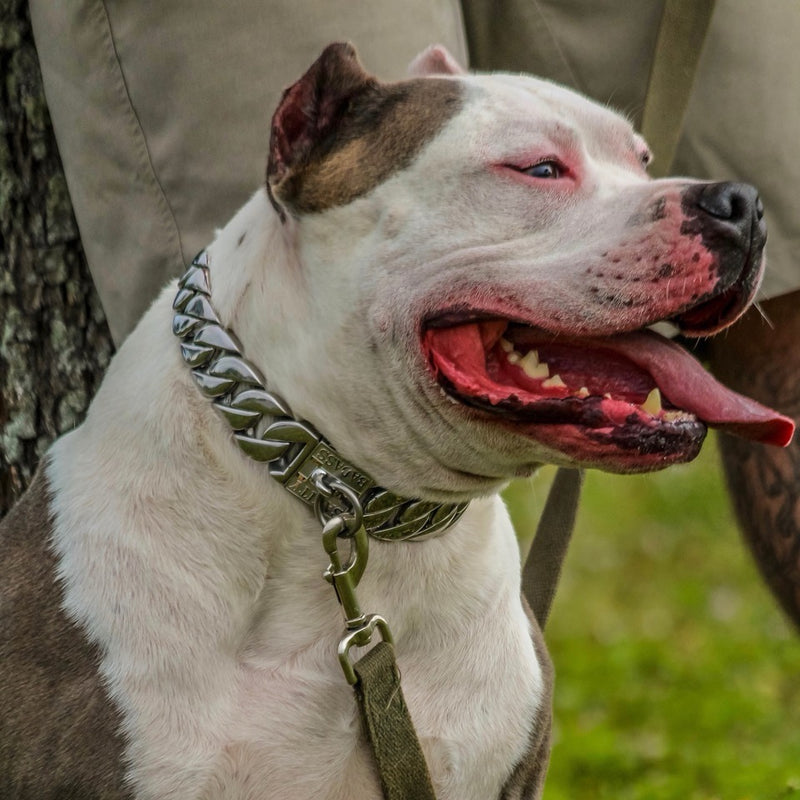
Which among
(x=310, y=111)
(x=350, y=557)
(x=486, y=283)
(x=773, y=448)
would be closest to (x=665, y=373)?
(x=486, y=283)

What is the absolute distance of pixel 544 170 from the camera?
264 centimetres

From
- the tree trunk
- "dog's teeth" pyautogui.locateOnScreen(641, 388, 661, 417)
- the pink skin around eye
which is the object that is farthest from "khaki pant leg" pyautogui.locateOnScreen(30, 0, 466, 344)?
"dog's teeth" pyautogui.locateOnScreen(641, 388, 661, 417)

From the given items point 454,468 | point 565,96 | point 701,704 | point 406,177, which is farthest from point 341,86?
point 701,704

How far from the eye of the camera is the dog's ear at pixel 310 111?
2.59 metres

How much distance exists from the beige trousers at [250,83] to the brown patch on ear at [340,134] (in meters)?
0.58

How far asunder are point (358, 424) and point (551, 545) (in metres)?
0.87

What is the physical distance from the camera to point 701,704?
532 centimetres

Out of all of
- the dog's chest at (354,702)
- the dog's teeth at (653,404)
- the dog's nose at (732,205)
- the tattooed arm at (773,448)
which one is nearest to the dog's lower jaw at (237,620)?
A: the dog's chest at (354,702)

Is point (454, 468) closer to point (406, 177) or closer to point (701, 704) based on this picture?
point (406, 177)

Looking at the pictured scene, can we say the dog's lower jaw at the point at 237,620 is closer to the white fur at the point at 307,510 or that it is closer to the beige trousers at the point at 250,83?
the white fur at the point at 307,510

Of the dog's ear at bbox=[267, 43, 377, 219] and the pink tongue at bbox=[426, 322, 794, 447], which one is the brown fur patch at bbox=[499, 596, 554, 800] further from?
the dog's ear at bbox=[267, 43, 377, 219]

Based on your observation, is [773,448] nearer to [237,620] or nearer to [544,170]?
[544,170]

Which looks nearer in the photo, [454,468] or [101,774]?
[101,774]

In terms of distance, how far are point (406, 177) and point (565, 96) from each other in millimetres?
443
